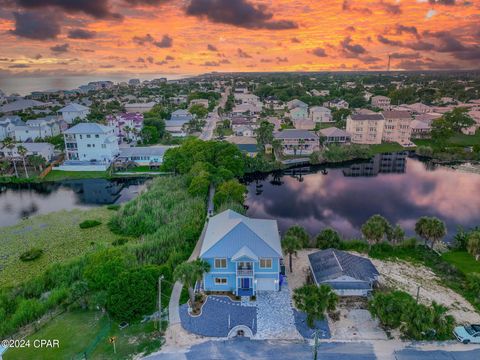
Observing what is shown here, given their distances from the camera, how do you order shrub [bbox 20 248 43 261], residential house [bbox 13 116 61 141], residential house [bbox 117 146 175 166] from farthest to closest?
residential house [bbox 13 116 61 141] < residential house [bbox 117 146 175 166] < shrub [bbox 20 248 43 261]

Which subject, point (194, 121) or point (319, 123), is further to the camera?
point (319, 123)

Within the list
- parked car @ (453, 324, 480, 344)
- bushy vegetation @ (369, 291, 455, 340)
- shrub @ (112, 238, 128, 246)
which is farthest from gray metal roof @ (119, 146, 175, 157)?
parked car @ (453, 324, 480, 344)

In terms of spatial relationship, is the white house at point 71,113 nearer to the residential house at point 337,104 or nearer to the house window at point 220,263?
the residential house at point 337,104

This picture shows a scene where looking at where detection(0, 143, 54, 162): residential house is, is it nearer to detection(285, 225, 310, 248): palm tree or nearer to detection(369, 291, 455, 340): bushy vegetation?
detection(285, 225, 310, 248): palm tree

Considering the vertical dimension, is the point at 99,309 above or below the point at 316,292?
below

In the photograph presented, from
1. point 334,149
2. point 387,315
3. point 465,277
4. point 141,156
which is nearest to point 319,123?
point 334,149

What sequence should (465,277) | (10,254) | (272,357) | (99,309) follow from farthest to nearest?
(10,254), (465,277), (99,309), (272,357)

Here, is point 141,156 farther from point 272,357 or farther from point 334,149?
point 272,357
